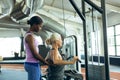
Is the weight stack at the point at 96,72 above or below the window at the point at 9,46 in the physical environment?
below

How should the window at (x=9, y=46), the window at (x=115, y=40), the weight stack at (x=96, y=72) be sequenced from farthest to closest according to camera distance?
the window at (x=9, y=46)
the window at (x=115, y=40)
the weight stack at (x=96, y=72)

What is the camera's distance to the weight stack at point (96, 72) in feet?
6.51

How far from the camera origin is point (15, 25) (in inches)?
347

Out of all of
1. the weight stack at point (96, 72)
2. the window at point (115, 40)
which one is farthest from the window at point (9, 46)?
the weight stack at point (96, 72)

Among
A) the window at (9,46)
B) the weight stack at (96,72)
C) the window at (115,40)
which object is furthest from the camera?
the window at (9,46)

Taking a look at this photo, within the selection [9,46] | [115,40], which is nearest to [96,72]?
[115,40]

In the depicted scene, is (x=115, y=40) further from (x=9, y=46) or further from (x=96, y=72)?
(x=96, y=72)

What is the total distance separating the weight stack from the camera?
198cm

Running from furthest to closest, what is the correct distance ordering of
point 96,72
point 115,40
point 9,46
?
point 9,46
point 115,40
point 96,72

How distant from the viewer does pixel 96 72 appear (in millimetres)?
2096

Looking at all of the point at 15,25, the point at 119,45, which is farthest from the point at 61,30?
the point at 119,45

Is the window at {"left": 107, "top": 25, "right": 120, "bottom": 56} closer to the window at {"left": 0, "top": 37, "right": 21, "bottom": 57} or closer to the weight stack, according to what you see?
the window at {"left": 0, "top": 37, "right": 21, "bottom": 57}

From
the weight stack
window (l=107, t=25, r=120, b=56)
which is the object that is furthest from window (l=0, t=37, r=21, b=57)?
the weight stack

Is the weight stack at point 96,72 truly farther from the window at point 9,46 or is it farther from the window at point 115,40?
the window at point 9,46
